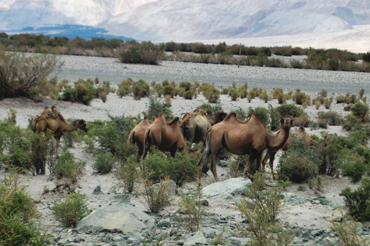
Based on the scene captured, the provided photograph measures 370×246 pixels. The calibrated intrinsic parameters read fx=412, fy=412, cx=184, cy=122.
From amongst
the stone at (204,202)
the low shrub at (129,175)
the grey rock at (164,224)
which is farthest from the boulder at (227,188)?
the grey rock at (164,224)

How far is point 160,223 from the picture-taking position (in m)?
5.56

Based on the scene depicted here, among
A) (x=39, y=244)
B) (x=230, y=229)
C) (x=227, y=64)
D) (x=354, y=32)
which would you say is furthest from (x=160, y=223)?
(x=354, y=32)

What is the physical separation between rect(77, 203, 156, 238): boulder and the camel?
3.72 meters

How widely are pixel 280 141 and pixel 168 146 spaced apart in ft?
7.40

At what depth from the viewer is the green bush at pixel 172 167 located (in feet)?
24.9

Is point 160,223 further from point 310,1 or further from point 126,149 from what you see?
point 310,1

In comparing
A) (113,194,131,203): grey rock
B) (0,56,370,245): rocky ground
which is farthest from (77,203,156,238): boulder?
(113,194,131,203): grey rock

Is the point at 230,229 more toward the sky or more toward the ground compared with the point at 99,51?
more toward the ground

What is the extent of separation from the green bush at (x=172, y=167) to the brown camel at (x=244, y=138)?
33 centimetres

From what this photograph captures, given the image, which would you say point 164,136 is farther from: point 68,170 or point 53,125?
point 53,125

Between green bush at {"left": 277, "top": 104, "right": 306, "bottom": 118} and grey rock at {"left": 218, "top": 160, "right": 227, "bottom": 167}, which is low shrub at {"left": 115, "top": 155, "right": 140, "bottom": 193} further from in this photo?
green bush at {"left": 277, "top": 104, "right": 306, "bottom": 118}

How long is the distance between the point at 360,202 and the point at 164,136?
3.80 metres

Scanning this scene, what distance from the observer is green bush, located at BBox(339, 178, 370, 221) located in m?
6.00

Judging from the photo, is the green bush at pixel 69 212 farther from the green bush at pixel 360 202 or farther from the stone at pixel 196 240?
the green bush at pixel 360 202
